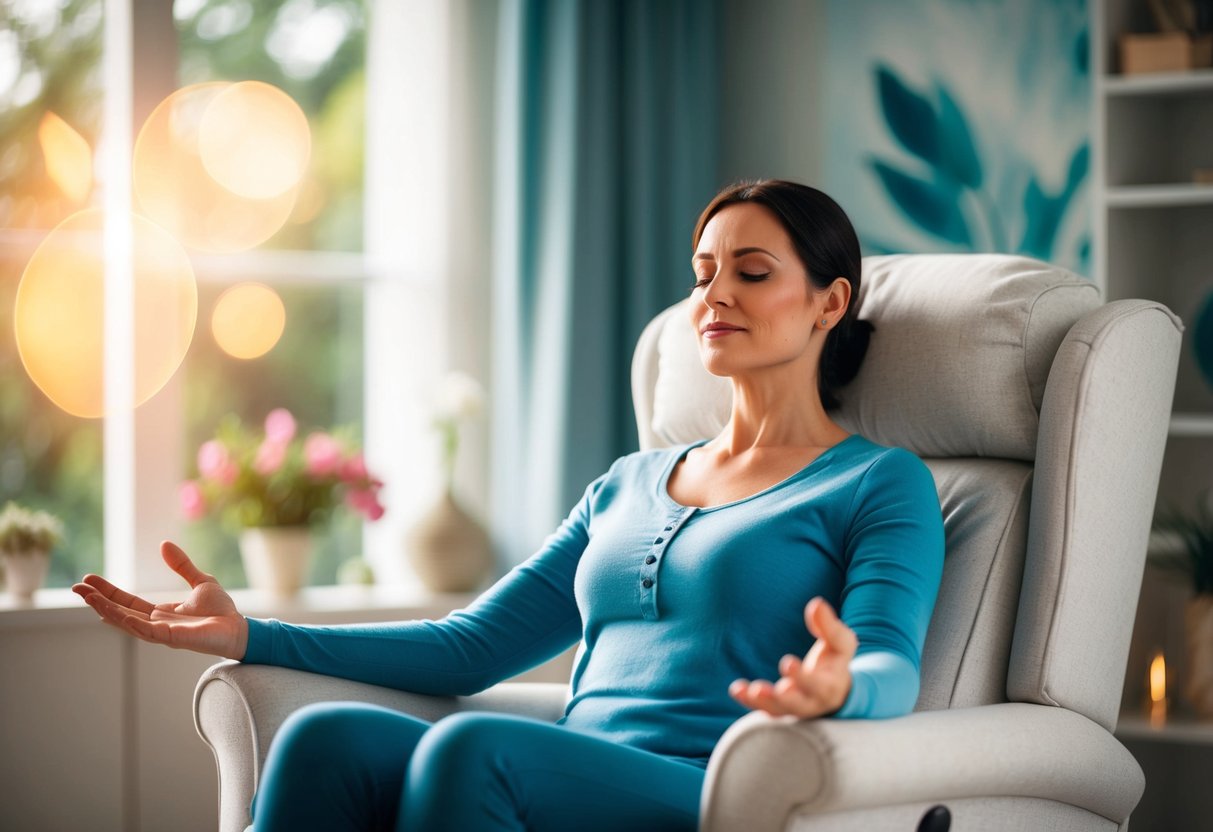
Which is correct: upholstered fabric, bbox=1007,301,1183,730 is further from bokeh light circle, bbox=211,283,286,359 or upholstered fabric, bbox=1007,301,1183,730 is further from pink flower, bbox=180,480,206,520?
bokeh light circle, bbox=211,283,286,359

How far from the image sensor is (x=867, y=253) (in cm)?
295

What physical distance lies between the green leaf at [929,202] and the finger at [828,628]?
69.9 inches

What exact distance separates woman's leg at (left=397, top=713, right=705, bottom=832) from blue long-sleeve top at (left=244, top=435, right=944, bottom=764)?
0.17 metres

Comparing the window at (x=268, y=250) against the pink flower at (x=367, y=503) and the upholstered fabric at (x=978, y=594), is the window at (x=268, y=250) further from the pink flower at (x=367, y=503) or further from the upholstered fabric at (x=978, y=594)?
the upholstered fabric at (x=978, y=594)

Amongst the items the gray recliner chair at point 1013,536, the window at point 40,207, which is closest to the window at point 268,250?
the window at point 40,207

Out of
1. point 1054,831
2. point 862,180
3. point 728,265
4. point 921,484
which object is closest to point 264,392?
point 862,180

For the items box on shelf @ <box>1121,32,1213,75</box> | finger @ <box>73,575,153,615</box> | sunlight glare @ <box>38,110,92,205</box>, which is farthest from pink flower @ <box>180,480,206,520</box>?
box on shelf @ <box>1121,32,1213,75</box>

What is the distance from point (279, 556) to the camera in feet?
9.05

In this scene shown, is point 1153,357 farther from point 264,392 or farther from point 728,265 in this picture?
point 264,392

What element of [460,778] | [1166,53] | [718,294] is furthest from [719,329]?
[1166,53]

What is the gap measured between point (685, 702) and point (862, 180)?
1.72 metres

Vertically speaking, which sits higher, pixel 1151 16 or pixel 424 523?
Result: pixel 1151 16

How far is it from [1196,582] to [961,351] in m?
0.99

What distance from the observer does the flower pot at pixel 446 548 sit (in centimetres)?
287
